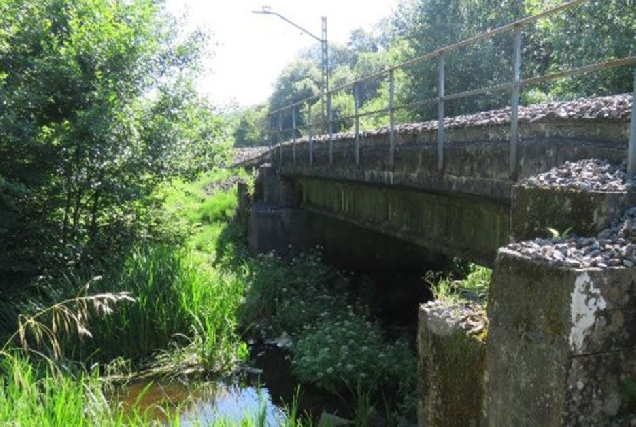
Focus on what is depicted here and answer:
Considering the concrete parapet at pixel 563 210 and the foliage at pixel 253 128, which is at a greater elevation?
the foliage at pixel 253 128

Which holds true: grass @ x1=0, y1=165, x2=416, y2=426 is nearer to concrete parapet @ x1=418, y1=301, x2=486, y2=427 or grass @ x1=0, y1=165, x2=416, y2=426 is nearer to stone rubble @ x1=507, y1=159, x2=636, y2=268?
concrete parapet @ x1=418, y1=301, x2=486, y2=427

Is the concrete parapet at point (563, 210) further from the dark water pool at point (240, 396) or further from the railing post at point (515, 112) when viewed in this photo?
the dark water pool at point (240, 396)

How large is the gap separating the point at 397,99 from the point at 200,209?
9.50 metres

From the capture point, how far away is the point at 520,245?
3.19 metres

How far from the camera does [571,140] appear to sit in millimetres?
4281

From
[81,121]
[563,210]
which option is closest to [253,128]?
[81,121]

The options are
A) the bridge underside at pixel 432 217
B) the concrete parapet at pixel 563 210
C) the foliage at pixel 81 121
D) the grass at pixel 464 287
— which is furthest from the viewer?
the foliage at pixel 81 121

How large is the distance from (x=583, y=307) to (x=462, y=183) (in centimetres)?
283

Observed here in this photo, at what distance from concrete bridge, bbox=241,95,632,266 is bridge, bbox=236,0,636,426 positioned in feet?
0.04

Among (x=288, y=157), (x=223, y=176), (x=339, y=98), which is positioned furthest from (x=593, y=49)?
(x=339, y=98)

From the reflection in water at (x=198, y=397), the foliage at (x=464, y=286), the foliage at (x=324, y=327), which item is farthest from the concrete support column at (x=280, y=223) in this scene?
the reflection in water at (x=198, y=397)

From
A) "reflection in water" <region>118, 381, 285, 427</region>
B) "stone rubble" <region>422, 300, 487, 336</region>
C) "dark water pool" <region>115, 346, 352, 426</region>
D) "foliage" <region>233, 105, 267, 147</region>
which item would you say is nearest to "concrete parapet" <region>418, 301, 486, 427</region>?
"stone rubble" <region>422, 300, 487, 336</region>

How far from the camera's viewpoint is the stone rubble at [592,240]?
2.71 m

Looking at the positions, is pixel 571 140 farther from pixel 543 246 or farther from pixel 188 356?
pixel 188 356
